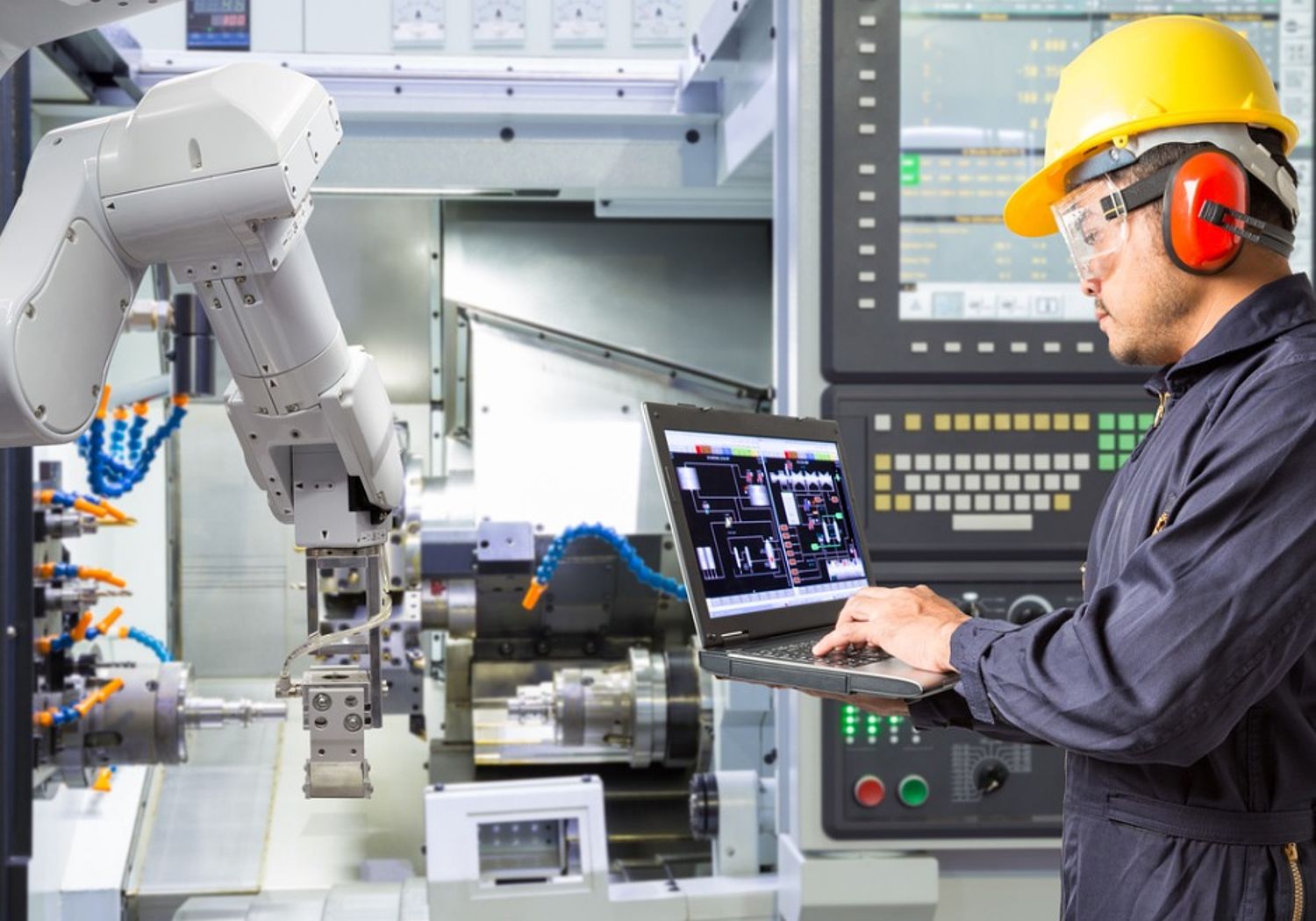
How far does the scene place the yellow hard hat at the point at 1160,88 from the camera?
131 centimetres

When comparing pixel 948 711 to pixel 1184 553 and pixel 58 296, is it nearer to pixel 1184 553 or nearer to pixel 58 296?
pixel 1184 553

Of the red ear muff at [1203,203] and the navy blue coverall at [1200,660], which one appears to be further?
the red ear muff at [1203,203]

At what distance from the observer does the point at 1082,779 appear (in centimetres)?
136

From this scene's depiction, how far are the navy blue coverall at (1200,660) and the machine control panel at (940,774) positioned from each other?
711 mm

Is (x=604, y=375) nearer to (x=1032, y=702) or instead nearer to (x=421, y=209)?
(x=421, y=209)

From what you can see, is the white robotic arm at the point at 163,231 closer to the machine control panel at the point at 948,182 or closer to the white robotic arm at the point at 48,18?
the white robotic arm at the point at 48,18

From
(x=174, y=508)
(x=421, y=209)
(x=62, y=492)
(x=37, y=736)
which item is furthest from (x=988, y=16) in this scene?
(x=174, y=508)

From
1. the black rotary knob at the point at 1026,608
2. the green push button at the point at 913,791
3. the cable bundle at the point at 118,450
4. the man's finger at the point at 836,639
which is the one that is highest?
the cable bundle at the point at 118,450

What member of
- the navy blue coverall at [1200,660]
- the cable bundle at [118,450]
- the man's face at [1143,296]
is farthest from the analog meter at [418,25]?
the navy blue coverall at [1200,660]

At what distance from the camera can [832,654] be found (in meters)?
1.49

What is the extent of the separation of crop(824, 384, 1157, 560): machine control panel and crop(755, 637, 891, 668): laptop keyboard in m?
0.58

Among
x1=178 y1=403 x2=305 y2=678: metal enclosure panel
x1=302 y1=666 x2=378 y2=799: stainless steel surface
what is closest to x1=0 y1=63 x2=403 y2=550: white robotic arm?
x1=302 y1=666 x2=378 y2=799: stainless steel surface

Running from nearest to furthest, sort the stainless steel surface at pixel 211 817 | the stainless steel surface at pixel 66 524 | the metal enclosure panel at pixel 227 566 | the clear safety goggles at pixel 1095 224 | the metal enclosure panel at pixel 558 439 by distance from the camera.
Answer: the clear safety goggles at pixel 1095 224 → the stainless steel surface at pixel 66 524 → the stainless steel surface at pixel 211 817 → the metal enclosure panel at pixel 558 439 → the metal enclosure panel at pixel 227 566

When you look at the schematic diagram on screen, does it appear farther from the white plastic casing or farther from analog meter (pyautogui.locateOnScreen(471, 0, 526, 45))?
analog meter (pyautogui.locateOnScreen(471, 0, 526, 45))
